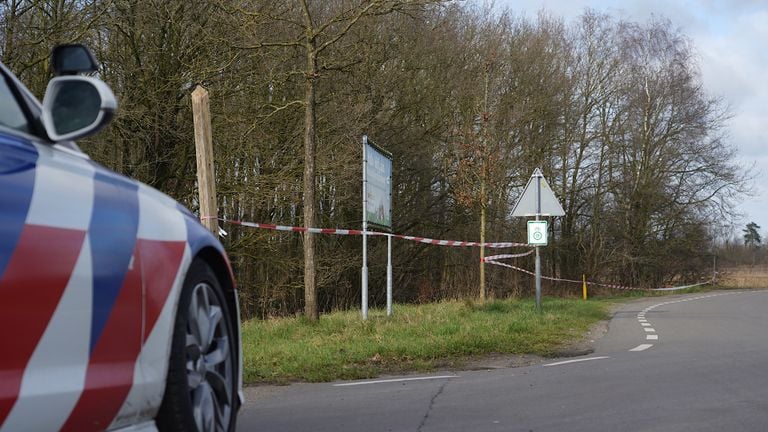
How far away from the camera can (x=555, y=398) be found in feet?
22.2

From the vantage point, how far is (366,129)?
23.0m

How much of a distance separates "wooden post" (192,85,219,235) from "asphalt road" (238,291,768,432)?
7.10 feet

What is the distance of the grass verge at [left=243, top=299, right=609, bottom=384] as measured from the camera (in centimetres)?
912

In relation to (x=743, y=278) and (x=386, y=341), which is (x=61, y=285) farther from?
(x=743, y=278)

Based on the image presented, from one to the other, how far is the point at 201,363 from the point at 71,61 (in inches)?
53.2

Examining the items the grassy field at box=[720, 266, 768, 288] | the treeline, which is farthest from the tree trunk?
the grassy field at box=[720, 266, 768, 288]

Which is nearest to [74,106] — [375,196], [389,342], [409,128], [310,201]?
[389,342]

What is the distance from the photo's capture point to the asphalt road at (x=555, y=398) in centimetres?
573

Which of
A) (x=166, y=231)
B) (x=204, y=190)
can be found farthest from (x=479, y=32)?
(x=166, y=231)

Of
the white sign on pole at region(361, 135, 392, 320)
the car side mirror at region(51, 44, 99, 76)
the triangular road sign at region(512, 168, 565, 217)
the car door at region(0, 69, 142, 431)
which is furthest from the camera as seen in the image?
the triangular road sign at region(512, 168, 565, 217)

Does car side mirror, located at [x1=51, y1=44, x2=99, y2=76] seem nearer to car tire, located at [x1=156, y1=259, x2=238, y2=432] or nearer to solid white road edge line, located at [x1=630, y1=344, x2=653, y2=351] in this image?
car tire, located at [x1=156, y1=259, x2=238, y2=432]

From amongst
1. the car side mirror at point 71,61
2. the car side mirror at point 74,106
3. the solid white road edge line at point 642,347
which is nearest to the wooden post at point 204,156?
the solid white road edge line at point 642,347

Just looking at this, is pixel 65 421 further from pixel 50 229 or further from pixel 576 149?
pixel 576 149

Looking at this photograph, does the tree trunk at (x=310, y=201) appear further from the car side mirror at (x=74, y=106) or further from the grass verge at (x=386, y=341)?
the car side mirror at (x=74, y=106)
